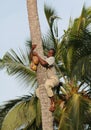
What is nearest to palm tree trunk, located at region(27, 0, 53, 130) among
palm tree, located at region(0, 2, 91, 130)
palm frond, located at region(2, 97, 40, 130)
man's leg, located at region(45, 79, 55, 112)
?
man's leg, located at region(45, 79, 55, 112)

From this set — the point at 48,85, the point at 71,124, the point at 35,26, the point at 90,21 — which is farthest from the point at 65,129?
the point at 90,21

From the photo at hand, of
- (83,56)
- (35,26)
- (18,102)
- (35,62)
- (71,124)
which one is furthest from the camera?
(18,102)

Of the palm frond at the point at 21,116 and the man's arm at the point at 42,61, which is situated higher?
the man's arm at the point at 42,61

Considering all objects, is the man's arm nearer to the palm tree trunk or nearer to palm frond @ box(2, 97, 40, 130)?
the palm tree trunk

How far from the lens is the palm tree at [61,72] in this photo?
1419 cm

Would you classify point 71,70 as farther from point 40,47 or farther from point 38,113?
point 40,47

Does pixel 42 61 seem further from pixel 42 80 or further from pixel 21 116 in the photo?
pixel 21 116

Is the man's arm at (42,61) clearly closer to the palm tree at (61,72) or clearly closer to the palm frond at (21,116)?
the palm tree at (61,72)

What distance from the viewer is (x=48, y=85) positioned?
10.5 m

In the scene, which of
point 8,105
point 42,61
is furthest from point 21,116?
point 42,61

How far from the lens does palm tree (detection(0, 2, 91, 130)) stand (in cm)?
1419

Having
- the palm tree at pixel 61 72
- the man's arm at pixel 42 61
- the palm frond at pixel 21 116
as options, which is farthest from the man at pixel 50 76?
the palm frond at pixel 21 116

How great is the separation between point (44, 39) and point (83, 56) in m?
2.32

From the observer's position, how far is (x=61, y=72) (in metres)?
15.7
